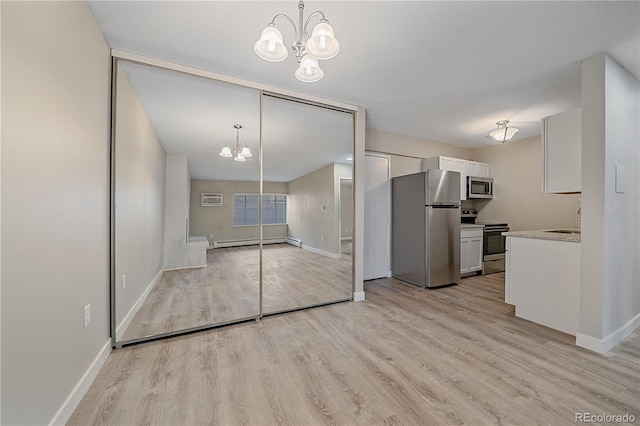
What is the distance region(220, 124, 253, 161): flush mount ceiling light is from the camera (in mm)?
2742

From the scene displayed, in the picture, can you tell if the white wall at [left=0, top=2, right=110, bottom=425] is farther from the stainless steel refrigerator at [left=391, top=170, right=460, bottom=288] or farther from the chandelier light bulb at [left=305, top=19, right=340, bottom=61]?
the stainless steel refrigerator at [left=391, top=170, right=460, bottom=288]

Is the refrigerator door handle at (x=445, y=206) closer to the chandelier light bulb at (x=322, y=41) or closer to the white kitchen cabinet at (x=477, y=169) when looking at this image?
the white kitchen cabinet at (x=477, y=169)

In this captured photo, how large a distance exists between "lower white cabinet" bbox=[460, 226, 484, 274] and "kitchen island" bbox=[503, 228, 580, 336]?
1410 mm

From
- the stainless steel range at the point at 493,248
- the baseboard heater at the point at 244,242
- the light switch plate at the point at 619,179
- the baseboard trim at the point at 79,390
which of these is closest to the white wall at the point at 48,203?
the baseboard trim at the point at 79,390

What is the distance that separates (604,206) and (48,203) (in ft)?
12.0

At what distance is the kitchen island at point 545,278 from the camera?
7.27 ft

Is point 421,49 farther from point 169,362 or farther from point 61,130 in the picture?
point 169,362

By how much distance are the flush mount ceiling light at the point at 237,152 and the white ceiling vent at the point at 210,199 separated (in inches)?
22.4

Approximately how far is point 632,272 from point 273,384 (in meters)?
3.36

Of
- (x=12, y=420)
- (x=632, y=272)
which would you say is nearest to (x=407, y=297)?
(x=632, y=272)

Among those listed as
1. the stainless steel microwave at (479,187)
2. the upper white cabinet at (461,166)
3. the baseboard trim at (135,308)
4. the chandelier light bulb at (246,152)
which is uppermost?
the upper white cabinet at (461,166)

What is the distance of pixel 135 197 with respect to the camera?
2350mm

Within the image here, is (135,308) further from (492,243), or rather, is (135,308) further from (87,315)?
(492,243)

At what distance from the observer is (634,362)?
6.06ft
